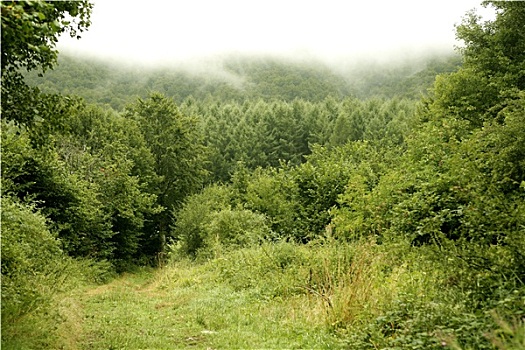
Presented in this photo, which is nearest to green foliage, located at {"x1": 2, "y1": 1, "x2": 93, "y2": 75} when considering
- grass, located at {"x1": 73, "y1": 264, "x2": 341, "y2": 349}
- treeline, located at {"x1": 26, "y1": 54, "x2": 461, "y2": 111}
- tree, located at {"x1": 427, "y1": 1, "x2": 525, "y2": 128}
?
grass, located at {"x1": 73, "y1": 264, "x2": 341, "y2": 349}

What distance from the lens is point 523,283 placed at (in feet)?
17.8

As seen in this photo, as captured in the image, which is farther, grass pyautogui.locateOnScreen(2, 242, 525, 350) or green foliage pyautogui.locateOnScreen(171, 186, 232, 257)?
green foliage pyautogui.locateOnScreen(171, 186, 232, 257)

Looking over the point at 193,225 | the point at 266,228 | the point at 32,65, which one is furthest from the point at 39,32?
the point at 193,225

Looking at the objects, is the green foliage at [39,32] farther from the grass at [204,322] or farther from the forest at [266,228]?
the grass at [204,322]

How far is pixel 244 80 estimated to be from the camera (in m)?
140

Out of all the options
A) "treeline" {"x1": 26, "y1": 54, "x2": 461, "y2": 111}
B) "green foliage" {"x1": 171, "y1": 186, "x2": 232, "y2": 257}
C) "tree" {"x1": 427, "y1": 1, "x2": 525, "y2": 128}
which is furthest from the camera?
"treeline" {"x1": 26, "y1": 54, "x2": 461, "y2": 111}

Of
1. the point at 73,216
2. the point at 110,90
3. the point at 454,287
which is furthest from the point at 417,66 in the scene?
the point at 454,287

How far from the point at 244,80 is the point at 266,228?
12171cm

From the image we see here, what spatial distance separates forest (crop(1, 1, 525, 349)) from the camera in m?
6.02

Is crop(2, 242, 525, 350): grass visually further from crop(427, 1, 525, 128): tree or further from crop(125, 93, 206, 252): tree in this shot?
crop(125, 93, 206, 252): tree

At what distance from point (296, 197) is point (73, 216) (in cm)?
1178

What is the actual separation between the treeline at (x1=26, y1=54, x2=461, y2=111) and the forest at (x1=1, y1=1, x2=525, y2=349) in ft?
186

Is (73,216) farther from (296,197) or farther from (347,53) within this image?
(347,53)

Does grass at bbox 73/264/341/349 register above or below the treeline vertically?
below
